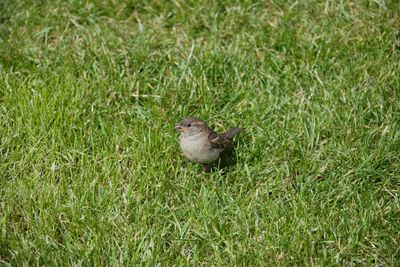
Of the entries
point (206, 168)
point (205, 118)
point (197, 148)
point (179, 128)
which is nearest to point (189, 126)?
point (179, 128)

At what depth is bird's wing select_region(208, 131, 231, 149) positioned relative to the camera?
20.4 ft

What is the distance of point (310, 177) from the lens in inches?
241

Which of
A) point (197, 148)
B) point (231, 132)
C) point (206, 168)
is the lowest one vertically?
point (206, 168)

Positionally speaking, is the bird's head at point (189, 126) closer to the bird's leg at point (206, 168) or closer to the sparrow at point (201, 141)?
the sparrow at point (201, 141)

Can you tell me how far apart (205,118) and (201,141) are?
77 centimetres

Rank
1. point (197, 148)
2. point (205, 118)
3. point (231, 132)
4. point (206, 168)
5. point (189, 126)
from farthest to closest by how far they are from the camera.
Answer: point (205, 118) < point (231, 132) < point (206, 168) < point (189, 126) < point (197, 148)

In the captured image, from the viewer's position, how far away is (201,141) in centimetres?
614

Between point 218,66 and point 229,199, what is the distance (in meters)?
1.85

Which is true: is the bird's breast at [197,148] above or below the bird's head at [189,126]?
below

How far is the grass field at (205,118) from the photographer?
17.8 feet

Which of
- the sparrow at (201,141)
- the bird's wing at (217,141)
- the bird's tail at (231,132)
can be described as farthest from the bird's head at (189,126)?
the bird's tail at (231,132)

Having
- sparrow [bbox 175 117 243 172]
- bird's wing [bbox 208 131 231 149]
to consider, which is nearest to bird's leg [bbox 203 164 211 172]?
sparrow [bbox 175 117 243 172]

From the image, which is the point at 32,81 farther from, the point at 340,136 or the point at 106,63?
the point at 340,136

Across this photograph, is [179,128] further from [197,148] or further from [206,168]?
[206,168]
